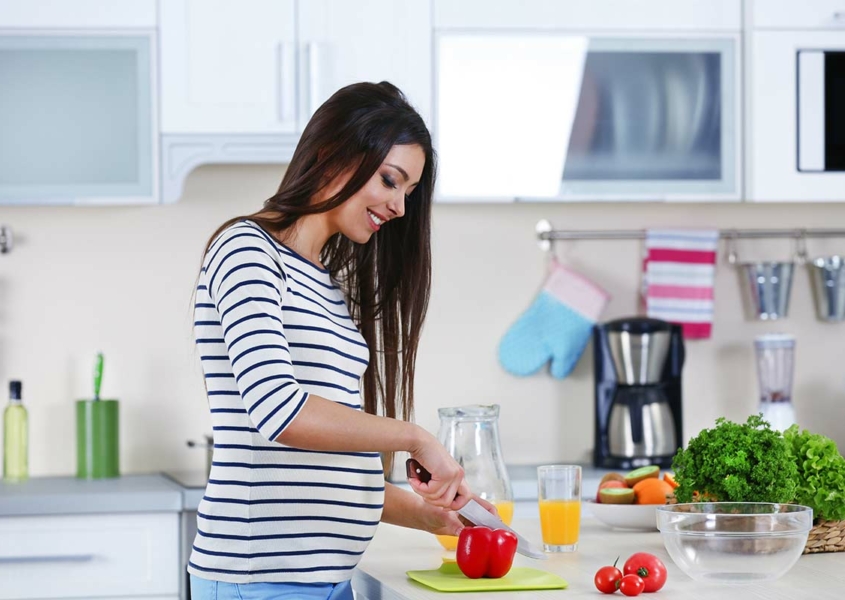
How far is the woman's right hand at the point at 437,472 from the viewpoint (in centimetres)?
136

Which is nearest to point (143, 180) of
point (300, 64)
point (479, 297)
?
point (300, 64)

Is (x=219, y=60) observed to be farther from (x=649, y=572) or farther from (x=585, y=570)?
(x=649, y=572)

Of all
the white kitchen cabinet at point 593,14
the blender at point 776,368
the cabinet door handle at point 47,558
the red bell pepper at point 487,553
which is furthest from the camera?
the blender at point 776,368

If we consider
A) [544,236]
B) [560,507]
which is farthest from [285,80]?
[560,507]

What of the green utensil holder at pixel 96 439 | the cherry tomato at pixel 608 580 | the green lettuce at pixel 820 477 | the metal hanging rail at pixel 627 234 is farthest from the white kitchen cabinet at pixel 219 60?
the cherry tomato at pixel 608 580

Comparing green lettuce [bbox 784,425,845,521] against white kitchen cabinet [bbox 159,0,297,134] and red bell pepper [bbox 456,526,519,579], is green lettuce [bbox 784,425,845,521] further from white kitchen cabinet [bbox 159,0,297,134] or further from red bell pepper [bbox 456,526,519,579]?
white kitchen cabinet [bbox 159,0,297,134]

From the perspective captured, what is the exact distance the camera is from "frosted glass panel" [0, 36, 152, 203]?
2717 mm

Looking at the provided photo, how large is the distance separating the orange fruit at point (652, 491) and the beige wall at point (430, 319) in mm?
1375

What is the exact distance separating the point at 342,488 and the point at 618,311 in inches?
73.0

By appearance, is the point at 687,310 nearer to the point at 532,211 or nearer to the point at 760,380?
the point at 760,380

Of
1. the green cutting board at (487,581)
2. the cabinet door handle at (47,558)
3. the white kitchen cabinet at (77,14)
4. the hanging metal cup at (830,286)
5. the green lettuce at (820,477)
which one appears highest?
the white kitchen cabinet at (77,14)

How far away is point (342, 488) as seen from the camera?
1.45 metres

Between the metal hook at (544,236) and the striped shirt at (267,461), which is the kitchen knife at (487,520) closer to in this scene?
the striped shirt at (267,461)

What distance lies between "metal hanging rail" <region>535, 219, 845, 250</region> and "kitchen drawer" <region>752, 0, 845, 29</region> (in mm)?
588
